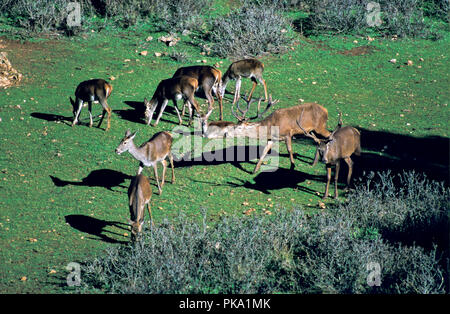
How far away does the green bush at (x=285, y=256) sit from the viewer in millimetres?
9133

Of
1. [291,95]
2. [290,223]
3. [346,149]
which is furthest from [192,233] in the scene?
[291,95]

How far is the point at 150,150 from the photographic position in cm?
1220

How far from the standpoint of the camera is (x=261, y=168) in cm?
1344

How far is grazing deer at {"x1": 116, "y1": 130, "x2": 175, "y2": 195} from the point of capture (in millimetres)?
11992

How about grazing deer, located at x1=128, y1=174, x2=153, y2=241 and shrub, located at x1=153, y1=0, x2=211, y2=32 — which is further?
shrub, located at x1=153, y1=0, x2=211, y2=32

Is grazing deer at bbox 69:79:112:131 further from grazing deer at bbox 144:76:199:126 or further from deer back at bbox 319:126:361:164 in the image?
deer back at bbox 319:126:361:164

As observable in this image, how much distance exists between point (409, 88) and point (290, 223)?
28.1ft

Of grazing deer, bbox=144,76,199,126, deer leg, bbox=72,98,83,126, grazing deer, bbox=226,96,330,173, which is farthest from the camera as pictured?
grazing deer, bbox=144,76,199,126

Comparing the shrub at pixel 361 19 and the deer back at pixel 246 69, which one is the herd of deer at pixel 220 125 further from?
the shrub at pixel 361 19

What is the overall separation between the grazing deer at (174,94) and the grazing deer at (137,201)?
4614 millimetres

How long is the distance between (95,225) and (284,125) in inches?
186

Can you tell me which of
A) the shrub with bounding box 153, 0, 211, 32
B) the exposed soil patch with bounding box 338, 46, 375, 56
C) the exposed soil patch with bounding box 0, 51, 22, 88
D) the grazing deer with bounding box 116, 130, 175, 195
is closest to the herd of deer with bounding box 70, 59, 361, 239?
the grazing deer with bounding box 116, 130, 175, 195
